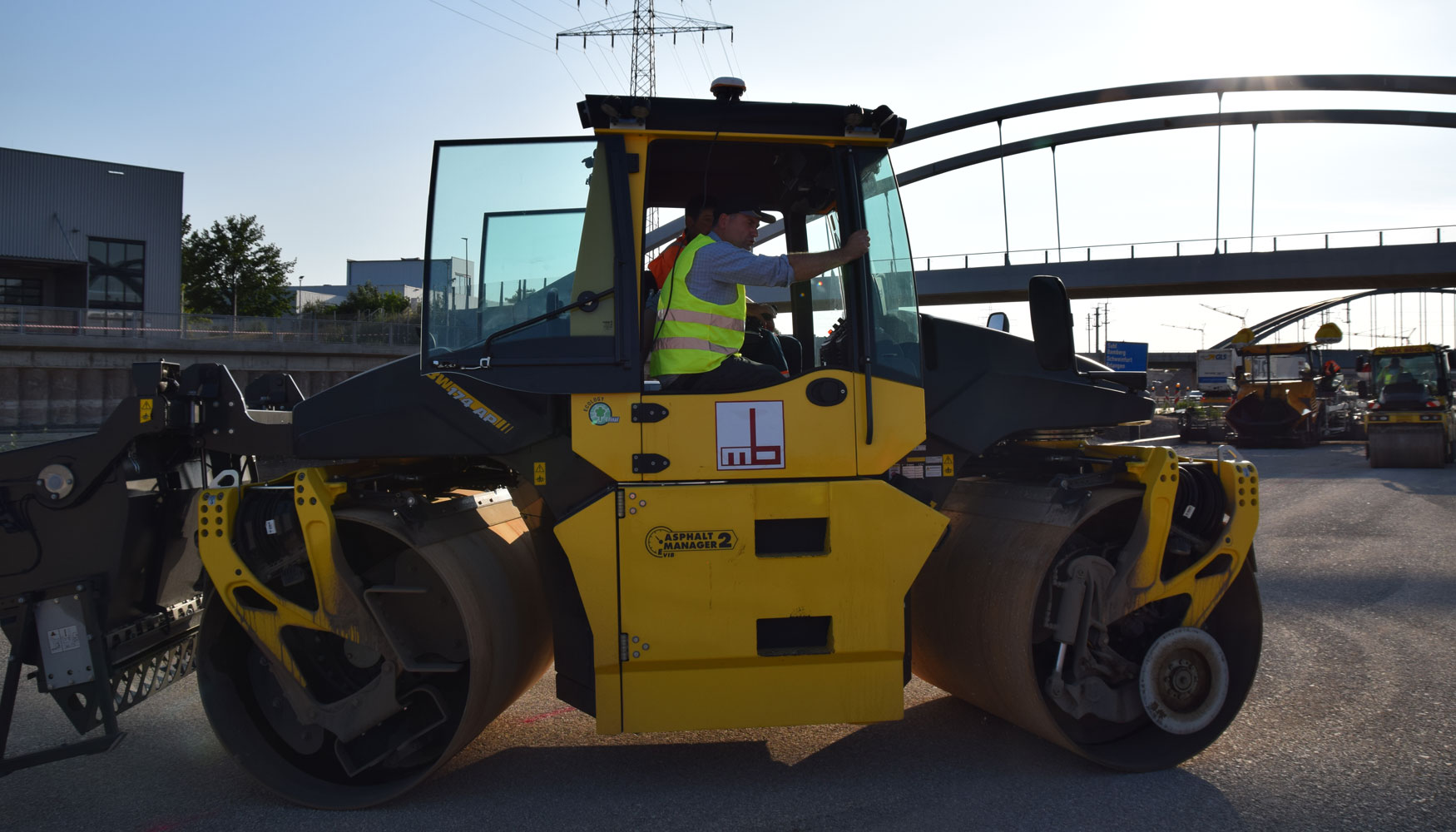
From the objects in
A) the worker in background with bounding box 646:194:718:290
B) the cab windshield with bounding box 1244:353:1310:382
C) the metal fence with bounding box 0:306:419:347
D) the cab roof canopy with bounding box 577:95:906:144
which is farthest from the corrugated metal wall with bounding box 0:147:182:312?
the cab roof canopy with bounding box 577:95:906:144

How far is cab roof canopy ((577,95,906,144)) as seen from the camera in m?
3.86

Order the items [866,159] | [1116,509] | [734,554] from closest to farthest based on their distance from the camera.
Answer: [734,554], [866,159], [1116,509]

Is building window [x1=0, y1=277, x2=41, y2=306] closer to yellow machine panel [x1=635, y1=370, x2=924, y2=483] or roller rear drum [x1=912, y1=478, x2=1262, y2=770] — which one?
yellow machine panel [x1=635, y1=370, x2=924, y2=483]

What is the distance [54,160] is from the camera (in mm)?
41375

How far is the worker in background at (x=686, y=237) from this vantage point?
427 cm

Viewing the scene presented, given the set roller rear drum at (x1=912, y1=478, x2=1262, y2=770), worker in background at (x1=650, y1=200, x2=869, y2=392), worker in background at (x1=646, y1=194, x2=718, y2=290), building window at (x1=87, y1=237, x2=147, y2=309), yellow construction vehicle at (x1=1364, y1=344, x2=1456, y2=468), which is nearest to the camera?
worker in background at (x1=650, y1=200, x2=869, y2=392)

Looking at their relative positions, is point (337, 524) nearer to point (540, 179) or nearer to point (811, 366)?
point (540, 179)

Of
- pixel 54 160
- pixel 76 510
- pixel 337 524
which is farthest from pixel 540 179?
pixel 54 160

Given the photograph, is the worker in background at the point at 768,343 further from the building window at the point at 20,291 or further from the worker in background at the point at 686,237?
the building window at the point at 20,291

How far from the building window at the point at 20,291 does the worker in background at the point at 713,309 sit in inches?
1865

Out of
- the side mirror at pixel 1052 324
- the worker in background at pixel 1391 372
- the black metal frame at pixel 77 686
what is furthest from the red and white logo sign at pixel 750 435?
the worker in background at pixel 1391 372

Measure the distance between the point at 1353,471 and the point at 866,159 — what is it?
66.6ft

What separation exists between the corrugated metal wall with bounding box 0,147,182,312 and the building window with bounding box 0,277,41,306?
1874 mm

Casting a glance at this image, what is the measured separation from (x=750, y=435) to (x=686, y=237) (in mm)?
964
